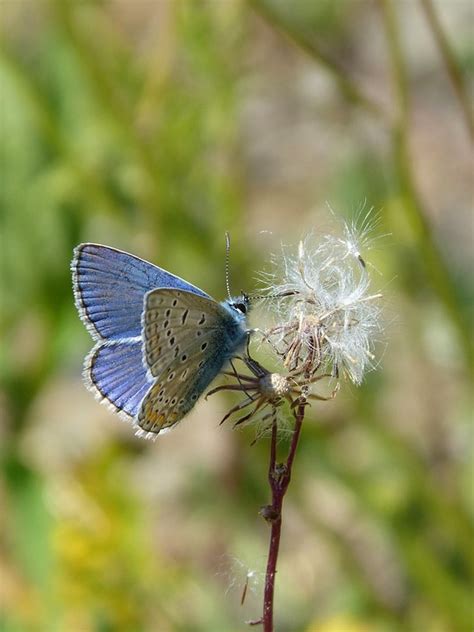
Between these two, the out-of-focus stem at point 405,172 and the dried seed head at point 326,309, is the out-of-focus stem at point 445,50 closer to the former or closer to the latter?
the out-of-focus stem at point 405,172

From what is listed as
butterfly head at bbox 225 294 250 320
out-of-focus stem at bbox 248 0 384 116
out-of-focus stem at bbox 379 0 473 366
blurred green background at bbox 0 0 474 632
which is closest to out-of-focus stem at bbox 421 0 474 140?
blurred green background at bbox 0 0 474 632

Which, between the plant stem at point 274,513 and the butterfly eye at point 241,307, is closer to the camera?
the plant stem at point 274,513

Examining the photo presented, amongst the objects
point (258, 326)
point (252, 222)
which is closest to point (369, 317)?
point (258, 326)

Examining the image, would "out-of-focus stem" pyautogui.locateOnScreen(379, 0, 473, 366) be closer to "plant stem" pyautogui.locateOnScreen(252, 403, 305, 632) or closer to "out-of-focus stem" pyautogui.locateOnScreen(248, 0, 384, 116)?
"out-of-focus stem" pyautogui.locateOnScreen(248, 0, 384, 116)

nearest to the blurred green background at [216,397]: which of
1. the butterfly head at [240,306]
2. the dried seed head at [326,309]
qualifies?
the butterfly head at [240,306]

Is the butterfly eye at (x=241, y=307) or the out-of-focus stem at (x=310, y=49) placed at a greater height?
the out-of-focus stem at (x=310, y=49)

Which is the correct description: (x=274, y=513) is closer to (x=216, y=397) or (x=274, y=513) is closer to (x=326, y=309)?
(x=326, y=309)
